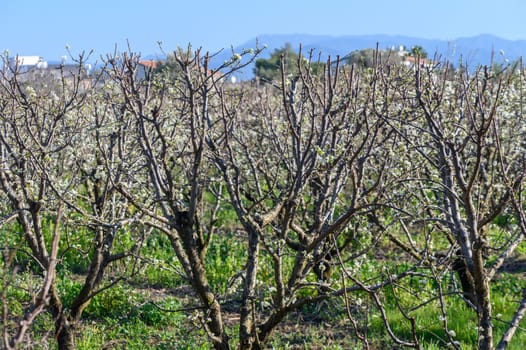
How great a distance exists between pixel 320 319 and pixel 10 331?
2.62 metres

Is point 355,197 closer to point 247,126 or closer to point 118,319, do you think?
point 118,319

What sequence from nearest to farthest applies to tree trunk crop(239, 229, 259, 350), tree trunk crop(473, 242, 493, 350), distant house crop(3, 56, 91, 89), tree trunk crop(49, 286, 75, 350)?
1. tree trunk crop(473, 242, 493, 350)
2. tree trunk crop(239, 229, 259, 350)
3. tree trunk crop(49, 286, 75, 350)
4. distant house crop(3, 56, 91, 89)

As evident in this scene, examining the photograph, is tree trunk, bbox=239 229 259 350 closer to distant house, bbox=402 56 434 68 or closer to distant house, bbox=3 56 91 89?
distant house, bbox=402 56 434 68

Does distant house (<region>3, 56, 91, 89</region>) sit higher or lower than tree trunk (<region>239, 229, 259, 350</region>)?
higher

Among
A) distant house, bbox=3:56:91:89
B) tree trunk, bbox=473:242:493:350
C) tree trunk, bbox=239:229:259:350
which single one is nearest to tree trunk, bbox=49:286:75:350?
tree trunk, bbox=239:229:259:350

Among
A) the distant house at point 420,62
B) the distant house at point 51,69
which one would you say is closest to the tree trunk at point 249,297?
the distant house at point 420,62

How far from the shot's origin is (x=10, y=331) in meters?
5.57

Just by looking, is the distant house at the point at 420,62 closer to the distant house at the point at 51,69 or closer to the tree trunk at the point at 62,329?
the distant house at the point at 51,69

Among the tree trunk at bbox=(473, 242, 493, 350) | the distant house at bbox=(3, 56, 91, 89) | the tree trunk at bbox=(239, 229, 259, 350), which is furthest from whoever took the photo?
the distant house at bbox=(3, 56, 91, 89)

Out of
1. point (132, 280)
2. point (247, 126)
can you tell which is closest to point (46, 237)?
point (132, 280)

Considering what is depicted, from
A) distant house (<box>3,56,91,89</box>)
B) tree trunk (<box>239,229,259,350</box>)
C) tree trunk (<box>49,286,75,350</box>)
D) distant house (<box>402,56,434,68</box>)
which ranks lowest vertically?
tree trunk (<box>49,286,75,350</box>)

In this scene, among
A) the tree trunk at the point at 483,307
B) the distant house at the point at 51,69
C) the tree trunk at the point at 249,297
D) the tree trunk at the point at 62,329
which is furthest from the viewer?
the distant house at the point at 51,69

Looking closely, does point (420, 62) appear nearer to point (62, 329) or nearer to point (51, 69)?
point (62, 329)

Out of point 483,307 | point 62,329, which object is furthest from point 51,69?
point 483,307
